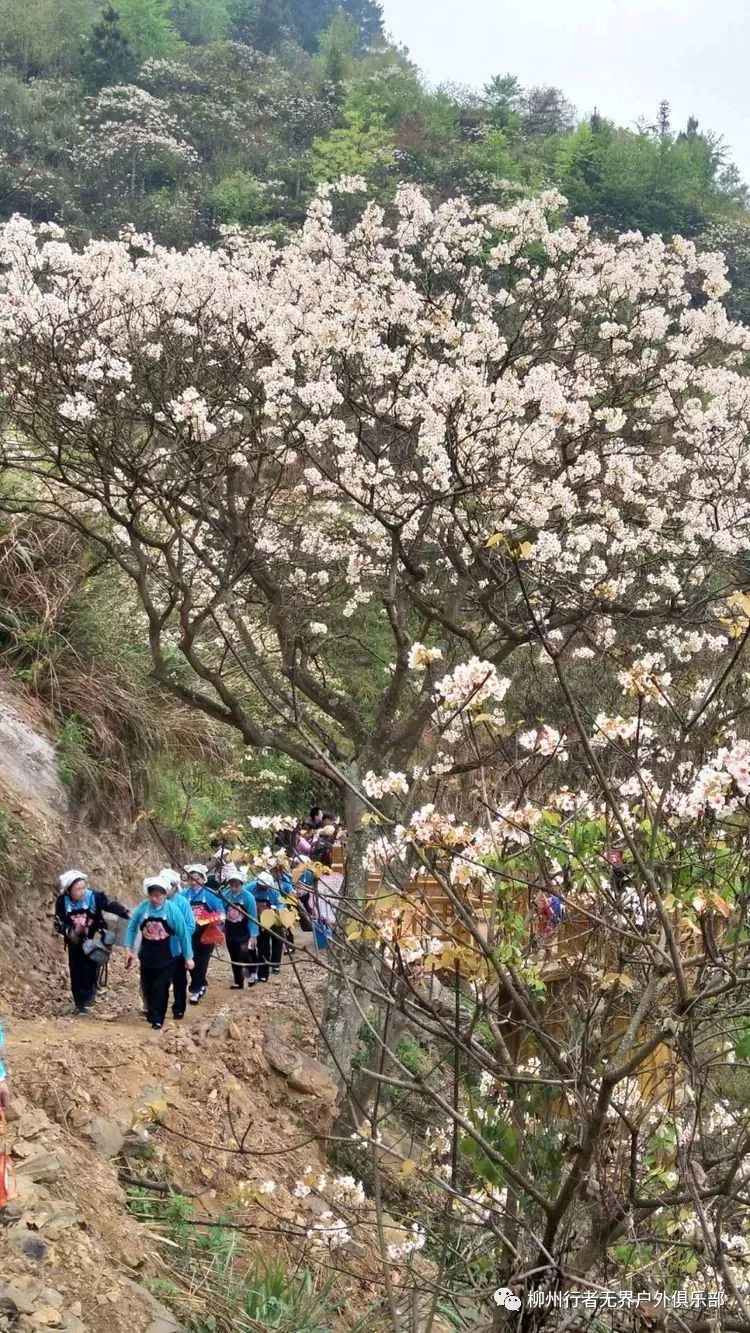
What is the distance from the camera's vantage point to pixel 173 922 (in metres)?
7.76

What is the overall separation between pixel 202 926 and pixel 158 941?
1049mm

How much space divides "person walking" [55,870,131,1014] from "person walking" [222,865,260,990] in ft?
2.90

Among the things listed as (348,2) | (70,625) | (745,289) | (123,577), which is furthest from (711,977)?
(348,2)

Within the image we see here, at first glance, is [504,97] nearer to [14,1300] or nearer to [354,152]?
[354,152]

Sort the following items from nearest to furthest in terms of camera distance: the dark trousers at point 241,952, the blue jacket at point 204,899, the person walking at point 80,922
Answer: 1. the person walking at point 80,922
2. the blue jacket at point 204,899
3. the dark trousers at point 241,952

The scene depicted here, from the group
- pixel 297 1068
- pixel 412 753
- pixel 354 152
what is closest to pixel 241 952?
pixel 297 1068

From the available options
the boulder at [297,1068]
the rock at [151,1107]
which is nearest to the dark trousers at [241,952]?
the boulder at [297,1068]

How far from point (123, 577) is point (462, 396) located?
21.3ft

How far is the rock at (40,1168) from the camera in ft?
14.6

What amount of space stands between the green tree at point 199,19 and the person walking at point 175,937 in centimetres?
7180

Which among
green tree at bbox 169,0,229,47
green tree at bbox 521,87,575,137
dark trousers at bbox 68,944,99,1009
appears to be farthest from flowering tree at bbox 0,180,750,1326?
green tree at bbox 169,0,229,47

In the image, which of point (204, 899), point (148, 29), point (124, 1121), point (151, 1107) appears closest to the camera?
point (124, 1121)

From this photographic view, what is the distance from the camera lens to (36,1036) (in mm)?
7043

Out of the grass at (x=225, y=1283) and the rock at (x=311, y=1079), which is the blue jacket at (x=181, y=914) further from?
the grass at (x=225, y=1283)
